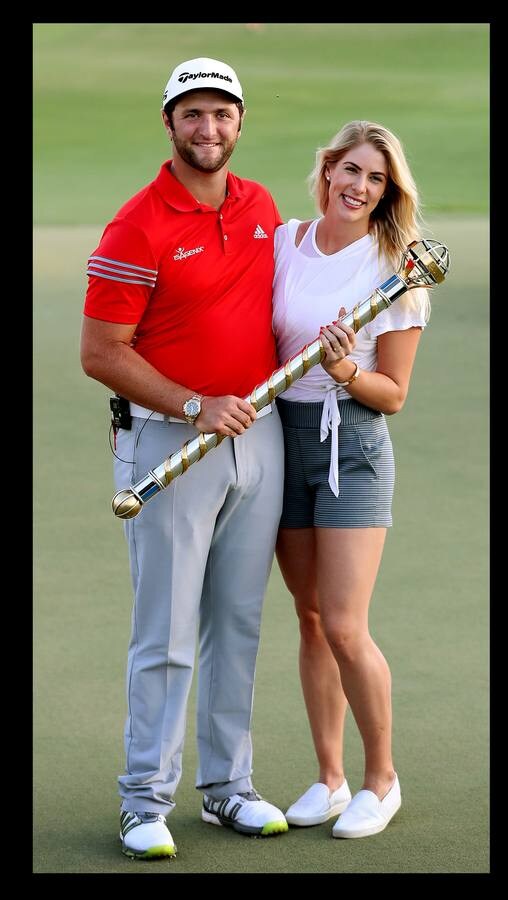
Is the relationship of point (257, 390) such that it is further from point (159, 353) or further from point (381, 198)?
point (381, 198)

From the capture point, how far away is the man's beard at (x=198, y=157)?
3.06m

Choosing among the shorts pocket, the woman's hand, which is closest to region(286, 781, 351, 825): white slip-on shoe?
the shorts pocket

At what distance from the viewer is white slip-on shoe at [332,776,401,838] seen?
3.24 meters

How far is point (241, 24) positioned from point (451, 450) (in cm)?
1663

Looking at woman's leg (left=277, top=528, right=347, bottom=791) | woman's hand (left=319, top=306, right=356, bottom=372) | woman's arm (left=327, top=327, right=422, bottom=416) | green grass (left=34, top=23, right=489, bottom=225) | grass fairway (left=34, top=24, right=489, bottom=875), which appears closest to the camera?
woman's hand (left=319, top=306, right=356, bottom=372)

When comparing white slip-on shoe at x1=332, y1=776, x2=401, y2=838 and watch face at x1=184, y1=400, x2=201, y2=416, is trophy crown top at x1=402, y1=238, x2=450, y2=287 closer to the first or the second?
watch face at x1=184, y1=400, x2=201, y2=416

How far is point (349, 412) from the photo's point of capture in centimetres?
321

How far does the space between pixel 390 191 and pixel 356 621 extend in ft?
3.00

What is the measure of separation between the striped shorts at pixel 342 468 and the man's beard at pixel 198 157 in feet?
1.74

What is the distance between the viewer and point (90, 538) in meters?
Result: 5.35

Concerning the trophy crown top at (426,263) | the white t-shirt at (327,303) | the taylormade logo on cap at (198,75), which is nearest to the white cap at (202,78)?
the taylormade logo on cap at (198,75)

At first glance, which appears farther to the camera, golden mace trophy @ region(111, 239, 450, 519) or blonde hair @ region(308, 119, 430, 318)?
blonde hair @ region(308, 119, 430, 318)

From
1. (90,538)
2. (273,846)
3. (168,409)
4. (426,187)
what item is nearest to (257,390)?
(168,409)

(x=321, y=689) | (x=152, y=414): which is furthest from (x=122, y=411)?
Answer: (x=321, y=689)
